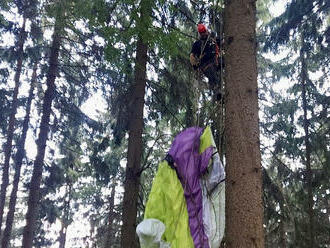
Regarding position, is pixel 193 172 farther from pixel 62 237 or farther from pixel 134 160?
pixel 62 237

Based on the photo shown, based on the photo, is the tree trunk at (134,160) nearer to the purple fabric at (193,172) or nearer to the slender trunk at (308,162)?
the purple fabric at (193,172)

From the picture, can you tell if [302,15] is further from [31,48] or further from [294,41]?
[31,48]

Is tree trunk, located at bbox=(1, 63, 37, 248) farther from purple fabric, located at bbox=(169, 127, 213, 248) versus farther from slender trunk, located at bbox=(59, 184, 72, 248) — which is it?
purple fabric, located at bbox=(169, 127, 213, 248)

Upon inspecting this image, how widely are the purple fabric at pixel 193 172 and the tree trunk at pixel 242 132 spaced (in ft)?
0.81

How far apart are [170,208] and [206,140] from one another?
62cm

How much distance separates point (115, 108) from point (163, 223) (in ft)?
15.0

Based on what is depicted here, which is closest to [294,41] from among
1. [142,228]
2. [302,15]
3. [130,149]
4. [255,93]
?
[302,15]

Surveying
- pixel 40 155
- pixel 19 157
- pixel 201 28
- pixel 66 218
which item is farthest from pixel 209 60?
pixel 66 218

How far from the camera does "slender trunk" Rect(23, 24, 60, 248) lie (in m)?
8.88

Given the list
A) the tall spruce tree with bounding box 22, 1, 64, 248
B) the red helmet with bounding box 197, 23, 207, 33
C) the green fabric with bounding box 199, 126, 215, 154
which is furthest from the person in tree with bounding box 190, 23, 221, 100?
the tall spruce tree with bounding box 22, 1, 64, 248

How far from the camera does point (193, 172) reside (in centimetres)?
286

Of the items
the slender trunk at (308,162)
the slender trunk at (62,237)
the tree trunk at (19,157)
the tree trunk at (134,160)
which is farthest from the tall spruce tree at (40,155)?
the slender trunk at (62,237)

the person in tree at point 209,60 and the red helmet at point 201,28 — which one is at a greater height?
the red helmet at point 201,28

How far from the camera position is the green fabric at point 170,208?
2684mm
